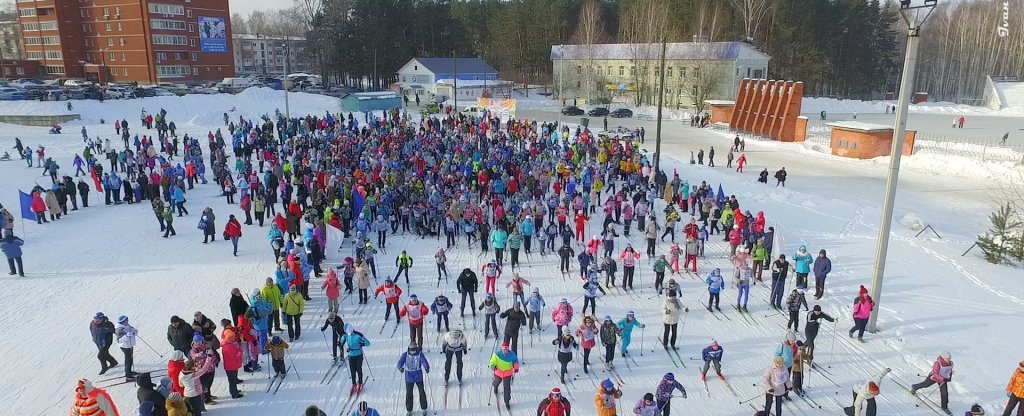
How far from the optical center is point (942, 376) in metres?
8.44

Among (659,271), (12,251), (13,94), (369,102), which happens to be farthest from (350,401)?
(13,94)

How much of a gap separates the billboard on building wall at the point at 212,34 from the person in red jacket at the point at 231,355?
6868 centimetres

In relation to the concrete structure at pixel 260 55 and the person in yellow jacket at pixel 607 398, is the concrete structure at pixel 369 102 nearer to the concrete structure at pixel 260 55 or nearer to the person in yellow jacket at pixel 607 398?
the person in yellow jacket at pixel 607 398

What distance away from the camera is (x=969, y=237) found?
17922 millimetres

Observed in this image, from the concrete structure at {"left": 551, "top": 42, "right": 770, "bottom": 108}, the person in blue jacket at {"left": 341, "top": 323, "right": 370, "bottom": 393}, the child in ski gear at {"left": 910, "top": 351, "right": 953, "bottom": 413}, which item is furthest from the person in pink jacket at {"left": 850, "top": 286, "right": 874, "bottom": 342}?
the concrete structure at {"left": 551, "top": 42, "right": 770, "bottom": 108}

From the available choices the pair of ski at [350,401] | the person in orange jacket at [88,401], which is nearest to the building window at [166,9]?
the pair of ski at [350,401]

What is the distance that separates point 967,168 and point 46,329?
32.8 m

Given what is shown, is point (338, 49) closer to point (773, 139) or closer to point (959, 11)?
point (773, 139)

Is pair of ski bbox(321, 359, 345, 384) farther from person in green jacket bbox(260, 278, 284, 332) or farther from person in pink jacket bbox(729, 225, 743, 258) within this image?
person in pink jacket bbox(729, 225, 743, 258)

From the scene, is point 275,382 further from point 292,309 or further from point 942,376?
point 942,376

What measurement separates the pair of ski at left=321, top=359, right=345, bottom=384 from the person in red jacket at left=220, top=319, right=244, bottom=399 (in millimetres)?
1224

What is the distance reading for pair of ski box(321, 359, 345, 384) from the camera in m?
9.41

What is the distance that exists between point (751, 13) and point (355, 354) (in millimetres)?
64639

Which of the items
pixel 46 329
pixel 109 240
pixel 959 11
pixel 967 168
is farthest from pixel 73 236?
pixel 959 11
